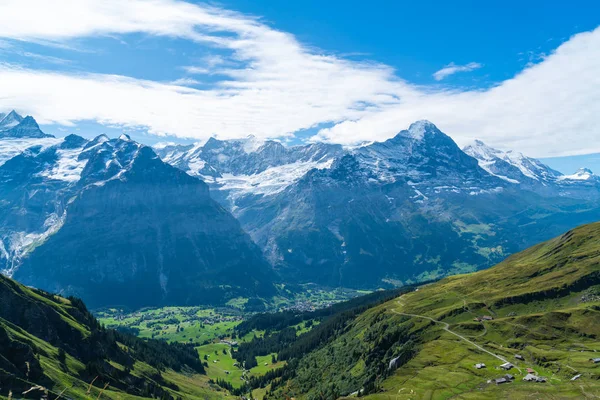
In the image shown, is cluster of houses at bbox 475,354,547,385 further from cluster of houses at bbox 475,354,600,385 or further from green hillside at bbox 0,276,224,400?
green hillside at bbox 0,276,224,400

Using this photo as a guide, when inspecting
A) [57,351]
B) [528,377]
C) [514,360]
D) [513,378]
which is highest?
[528,377]

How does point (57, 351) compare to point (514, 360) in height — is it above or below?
below

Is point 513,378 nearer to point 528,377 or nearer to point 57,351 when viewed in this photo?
point 528,377

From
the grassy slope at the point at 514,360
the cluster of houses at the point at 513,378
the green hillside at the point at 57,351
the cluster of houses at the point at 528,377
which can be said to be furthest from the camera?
the cluster of houses at the point at 513,378

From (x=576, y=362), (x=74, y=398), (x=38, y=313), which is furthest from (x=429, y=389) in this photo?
(x=38, y=313)

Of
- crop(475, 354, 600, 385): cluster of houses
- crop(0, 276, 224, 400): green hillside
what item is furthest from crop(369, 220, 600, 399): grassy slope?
crop(0, 276, 224, 400): green hillside

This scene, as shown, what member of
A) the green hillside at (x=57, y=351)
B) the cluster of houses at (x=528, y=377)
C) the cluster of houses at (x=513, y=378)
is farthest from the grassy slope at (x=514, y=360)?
the green hillside at (x=57, y=351)

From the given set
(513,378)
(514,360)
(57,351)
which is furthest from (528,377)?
(57,351)

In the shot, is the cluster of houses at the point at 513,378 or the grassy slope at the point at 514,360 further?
the cluster of houses at the point at 513,378

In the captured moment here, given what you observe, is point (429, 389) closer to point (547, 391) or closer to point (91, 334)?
point (547, 391)

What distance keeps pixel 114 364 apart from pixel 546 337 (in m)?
180

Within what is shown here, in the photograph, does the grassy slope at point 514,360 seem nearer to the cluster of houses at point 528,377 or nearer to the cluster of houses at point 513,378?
the cluster of houses at point 528,377

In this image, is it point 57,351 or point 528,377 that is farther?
point 57,351

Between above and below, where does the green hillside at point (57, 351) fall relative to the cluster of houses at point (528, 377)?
→ below
